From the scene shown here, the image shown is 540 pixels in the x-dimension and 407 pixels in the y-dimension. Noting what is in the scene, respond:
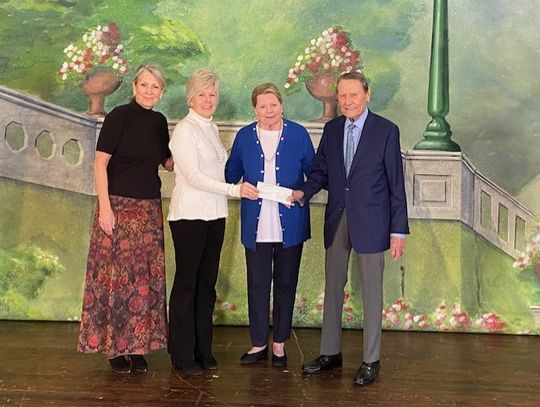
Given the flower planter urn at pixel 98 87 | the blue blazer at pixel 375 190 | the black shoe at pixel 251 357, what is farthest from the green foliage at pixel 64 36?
the black shoe at pixel 251 357

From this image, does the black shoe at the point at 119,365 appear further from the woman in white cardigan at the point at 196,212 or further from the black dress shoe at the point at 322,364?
the black dress shoe at the point at 322,364

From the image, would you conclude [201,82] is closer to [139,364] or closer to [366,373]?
[139,364]

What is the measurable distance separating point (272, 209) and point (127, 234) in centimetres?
72

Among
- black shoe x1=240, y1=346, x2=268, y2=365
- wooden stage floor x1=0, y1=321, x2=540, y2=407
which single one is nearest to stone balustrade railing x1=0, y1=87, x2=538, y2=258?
wooden stage floor x1=0, y1=321, x2=540, y2=407

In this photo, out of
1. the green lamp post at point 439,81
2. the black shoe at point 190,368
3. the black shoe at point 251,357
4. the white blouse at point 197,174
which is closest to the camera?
the white blouse at point 197,174

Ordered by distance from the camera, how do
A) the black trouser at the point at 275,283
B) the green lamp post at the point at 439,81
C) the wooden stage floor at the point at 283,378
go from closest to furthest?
the wooden stage floor at the point at 283,378 < the black trouser at the point at 275,283 < the green lamp post at the point at 439,81

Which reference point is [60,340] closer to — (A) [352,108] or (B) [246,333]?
(B) [246,333]

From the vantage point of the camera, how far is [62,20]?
198 inches

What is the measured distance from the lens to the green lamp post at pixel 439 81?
16.0ft

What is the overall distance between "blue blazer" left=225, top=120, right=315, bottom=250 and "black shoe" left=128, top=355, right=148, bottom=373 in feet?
2.54

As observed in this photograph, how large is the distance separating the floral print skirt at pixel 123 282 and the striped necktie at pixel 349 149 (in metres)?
0.95

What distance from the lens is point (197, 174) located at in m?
3.65

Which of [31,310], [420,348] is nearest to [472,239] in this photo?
[420,348]

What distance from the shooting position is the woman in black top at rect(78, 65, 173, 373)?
3693mm
